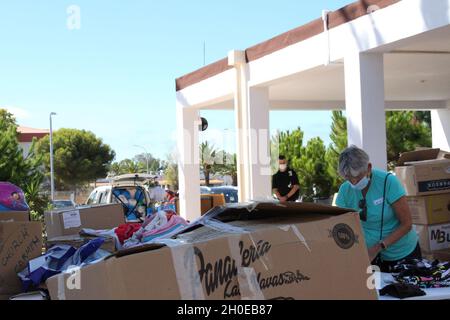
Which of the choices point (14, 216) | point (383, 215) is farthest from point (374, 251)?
point (14, 216)

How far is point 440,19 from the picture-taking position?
233 inches

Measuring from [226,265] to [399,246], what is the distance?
68.6 inches

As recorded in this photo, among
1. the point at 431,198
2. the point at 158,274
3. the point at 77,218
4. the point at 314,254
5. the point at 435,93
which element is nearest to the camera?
the point at 158,274

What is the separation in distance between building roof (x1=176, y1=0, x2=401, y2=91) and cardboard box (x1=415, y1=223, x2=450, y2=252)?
2890 millimetres

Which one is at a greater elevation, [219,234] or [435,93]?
[435,93]

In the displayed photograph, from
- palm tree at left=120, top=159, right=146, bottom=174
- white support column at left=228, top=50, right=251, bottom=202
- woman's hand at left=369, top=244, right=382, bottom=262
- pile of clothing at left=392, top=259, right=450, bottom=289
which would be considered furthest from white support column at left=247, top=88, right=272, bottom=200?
palm tree at left=120, top=159, right=146, bottom=174

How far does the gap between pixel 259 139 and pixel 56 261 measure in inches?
285

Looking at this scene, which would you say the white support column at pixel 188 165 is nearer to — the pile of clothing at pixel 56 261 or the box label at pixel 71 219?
the box label at pixel 71 219

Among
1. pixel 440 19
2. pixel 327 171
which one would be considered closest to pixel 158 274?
pixel 440 19

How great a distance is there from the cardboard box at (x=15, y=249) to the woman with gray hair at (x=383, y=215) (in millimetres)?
1746

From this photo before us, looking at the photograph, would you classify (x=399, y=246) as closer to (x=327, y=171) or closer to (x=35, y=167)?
(x=35, y=167)

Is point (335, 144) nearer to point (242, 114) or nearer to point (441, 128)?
point (441, 128)

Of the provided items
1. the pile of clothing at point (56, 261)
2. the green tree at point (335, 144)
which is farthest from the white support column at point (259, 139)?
the green tree at point (335, 144)

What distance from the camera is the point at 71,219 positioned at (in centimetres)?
393
